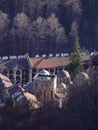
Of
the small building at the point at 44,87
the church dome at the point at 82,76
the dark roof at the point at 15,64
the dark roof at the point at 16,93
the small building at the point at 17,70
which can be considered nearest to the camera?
the dark roof at the point at 16,93

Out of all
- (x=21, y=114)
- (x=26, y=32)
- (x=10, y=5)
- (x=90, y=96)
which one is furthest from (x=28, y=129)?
(x=10, y=5)

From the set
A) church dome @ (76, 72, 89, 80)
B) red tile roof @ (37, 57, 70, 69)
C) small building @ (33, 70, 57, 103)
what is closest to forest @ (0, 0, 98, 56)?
red tile roof @ (37, 57, 70, 69)

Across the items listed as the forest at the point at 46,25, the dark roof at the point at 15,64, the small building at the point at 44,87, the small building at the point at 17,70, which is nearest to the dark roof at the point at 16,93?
the small building at the point at 44,87

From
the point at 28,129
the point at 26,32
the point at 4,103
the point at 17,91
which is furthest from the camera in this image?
the point at 26,32

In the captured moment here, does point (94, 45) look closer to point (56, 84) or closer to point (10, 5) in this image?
point (10, 5)

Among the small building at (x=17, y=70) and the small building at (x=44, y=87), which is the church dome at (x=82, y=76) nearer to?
the small building at (x=44, y=87)

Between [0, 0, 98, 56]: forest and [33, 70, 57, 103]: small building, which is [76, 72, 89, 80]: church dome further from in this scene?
[0, 0, 98, 56]: forest

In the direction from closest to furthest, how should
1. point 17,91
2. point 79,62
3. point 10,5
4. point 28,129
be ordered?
point 28,129
point 17,91
point 79,62
point 10,5

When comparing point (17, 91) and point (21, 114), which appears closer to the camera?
point (21, 114)
